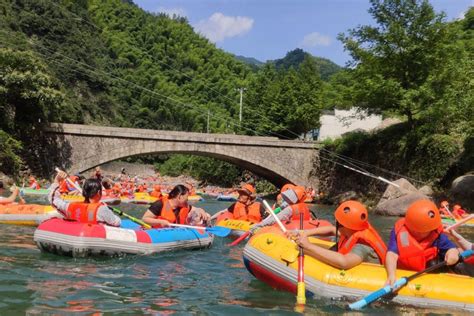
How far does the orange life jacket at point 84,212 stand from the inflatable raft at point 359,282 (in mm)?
3147

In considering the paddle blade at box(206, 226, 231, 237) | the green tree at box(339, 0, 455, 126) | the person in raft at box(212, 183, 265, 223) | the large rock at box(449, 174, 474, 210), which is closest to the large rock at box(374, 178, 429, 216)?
the large rock at box(449, 174, 474, 210)

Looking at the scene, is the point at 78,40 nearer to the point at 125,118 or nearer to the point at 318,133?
the point at 125,118

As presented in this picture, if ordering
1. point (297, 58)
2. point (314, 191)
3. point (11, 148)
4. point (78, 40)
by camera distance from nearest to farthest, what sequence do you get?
point (11, 148) < point (314, 191) < point (78, 40) < point (297, 58)

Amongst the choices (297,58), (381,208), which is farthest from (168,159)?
(297,58)

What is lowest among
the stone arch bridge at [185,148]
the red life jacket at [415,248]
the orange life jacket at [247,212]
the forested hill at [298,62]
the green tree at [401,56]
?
the orange life jacket at [247,212]

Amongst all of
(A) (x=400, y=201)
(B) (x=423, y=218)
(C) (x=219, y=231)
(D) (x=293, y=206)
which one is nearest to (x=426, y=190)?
(A) (x=400, y=201)

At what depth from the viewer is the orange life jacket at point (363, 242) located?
6.65 m

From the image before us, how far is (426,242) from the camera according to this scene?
6500 mm

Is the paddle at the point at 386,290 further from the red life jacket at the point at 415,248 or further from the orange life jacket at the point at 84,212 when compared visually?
the orange life jacket at the point at 84,212

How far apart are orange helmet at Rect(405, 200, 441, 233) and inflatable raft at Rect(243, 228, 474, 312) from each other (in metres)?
0.55

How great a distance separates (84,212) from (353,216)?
14.2 ft

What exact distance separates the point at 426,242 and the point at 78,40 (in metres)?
65.7

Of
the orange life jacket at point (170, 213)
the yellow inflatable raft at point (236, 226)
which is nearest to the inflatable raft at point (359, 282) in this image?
the orange life jacket at point (170, 213)

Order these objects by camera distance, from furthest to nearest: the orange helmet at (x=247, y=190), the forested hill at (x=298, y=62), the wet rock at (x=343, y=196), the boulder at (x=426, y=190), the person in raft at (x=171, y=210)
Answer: the forested hill at (x=298, y=62) → the wet rock at (x=343, y=196) → the boulder at (x=426, y=190) → the orange helmet at (x=247, y=190) → the person in raft at (x=171, y=210)
